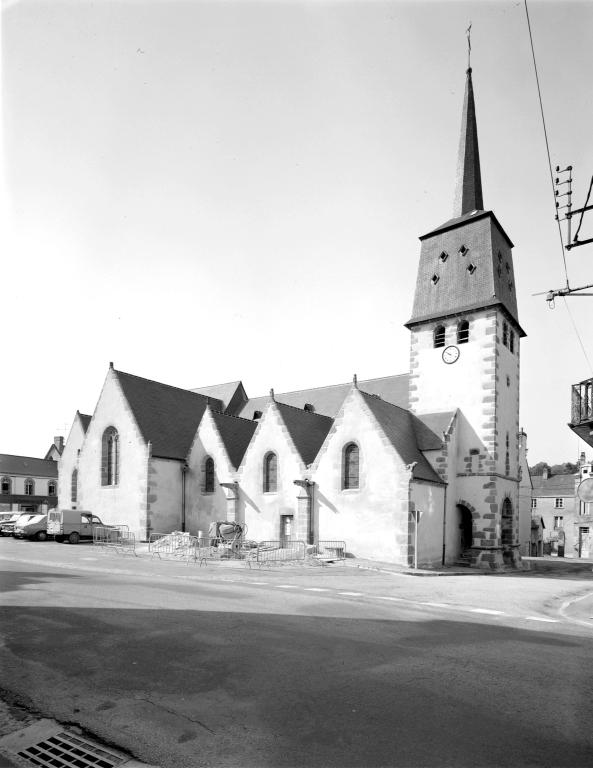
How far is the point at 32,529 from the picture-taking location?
107ft

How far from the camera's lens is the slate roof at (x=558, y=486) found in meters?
66.1

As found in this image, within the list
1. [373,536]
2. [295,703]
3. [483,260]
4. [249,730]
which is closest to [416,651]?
[295,703]

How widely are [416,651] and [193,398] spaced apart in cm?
3342

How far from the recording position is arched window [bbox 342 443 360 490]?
1054 inches

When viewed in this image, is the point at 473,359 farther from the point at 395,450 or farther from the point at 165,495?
the point at 165,495

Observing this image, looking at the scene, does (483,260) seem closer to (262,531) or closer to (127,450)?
(262,531)

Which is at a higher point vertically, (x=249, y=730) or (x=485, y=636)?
(x=249, y=730)

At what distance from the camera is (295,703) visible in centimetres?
603

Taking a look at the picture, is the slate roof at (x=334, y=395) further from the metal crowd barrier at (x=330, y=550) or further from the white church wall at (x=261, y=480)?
the metal crowd barrier at (x=330, y=550)

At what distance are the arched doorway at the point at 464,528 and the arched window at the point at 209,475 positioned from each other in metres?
13.9

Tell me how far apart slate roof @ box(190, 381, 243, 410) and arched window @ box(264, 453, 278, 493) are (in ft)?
41.0

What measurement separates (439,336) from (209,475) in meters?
15.3

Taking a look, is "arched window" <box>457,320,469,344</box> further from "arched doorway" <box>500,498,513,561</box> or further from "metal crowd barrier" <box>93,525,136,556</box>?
"metal crowd barrier" <box>93,525,136,556</box>

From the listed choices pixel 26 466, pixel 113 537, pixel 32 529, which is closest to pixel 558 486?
pixel 113 537
